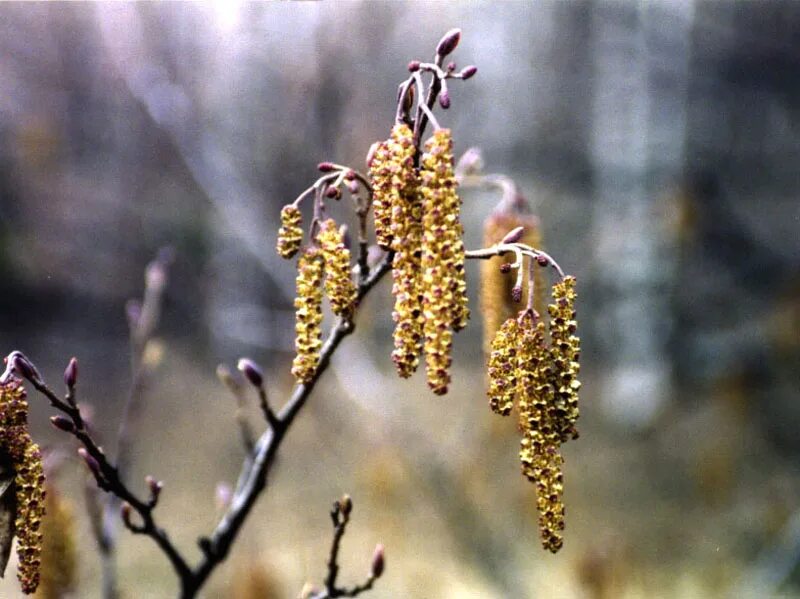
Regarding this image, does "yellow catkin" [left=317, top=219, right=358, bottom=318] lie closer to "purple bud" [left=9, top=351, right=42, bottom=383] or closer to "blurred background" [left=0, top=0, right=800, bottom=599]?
"purple bud" [left=9, top=351, right=42, bottom=383]

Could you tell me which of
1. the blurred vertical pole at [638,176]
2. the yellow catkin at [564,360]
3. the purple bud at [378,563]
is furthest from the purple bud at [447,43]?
the blurred vertical pole at [638,176]

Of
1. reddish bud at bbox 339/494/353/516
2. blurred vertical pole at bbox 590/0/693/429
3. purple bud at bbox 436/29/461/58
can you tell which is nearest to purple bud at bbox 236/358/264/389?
reddish bud at bbox 339/494/353/516

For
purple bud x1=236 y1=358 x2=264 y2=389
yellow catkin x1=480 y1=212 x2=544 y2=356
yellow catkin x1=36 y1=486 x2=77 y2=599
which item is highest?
yellow catkin x1=480 y1=212 x2=544 y2=356

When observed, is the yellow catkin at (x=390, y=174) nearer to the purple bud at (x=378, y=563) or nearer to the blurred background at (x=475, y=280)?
the purple bud at (x=378, y=563)

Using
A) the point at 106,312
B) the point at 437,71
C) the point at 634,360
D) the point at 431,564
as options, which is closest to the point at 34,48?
the point at 106,312

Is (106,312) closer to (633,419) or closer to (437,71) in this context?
(633,419)

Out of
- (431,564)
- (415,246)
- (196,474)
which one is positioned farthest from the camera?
(196,474)

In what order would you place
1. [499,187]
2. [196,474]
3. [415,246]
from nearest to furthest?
1. [415,246]
2. [499,187]
3. [196,474]

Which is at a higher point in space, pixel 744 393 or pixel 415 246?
pixel 415 246
